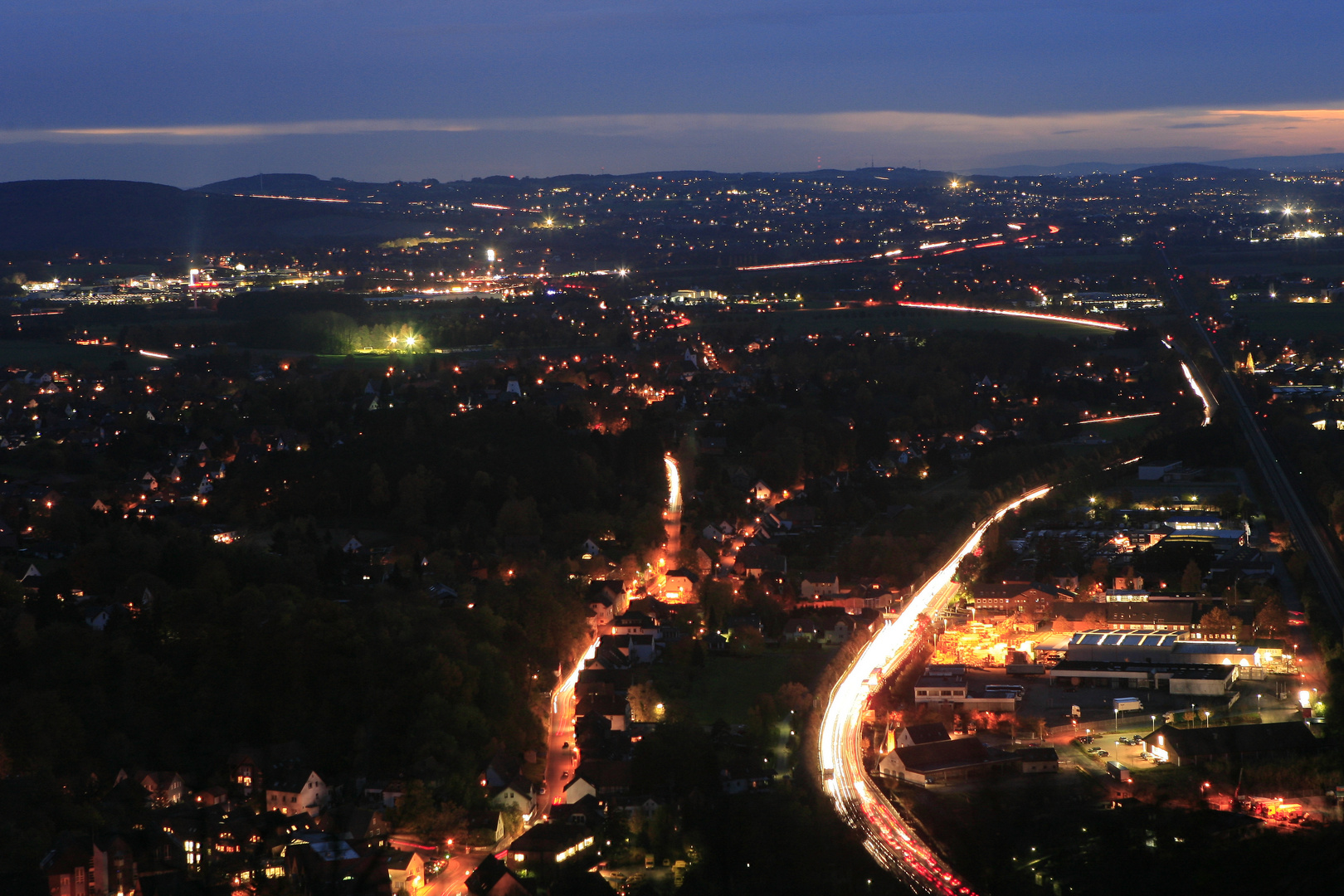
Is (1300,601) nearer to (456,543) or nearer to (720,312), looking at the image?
(456,543)

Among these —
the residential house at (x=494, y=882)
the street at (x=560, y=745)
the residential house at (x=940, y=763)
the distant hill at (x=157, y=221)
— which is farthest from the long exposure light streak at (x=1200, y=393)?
the distant hill at (x=157, y=221)

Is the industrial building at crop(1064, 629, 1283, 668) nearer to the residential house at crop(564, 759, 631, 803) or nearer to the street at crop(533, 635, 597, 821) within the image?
the street at crop(533, 635, 597, 821)

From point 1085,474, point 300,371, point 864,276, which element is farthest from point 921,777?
point 864,276

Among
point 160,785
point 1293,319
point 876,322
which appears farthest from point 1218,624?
point 1293,319

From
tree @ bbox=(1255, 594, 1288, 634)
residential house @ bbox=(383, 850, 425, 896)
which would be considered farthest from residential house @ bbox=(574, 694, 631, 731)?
tree @ bbox=(1255, 594, 1288, 634)

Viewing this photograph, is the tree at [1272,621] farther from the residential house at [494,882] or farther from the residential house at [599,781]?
the residential house at [494,882]
